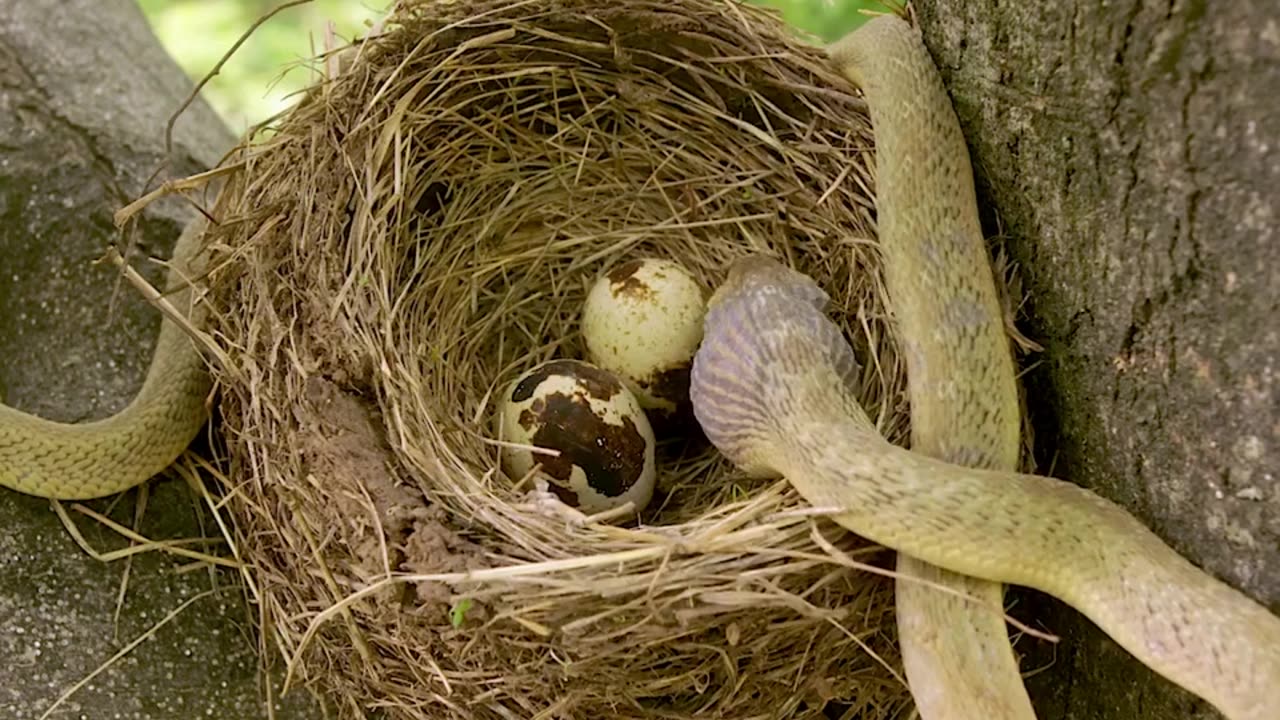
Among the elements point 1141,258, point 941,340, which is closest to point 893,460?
point 941,340

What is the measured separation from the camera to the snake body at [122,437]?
157 cm

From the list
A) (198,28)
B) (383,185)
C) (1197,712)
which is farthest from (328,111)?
(198,28)

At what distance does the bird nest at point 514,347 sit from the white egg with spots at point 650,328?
0.36ft

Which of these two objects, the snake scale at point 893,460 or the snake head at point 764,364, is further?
the snake head at point 764,364

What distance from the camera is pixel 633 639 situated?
1273 mm

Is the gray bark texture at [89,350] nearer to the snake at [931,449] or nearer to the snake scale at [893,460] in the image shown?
the snake scale at [893,460]

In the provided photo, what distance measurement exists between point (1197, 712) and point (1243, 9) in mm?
749

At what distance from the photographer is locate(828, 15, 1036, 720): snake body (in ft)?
4.02

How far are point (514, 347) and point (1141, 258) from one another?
1.09 meters

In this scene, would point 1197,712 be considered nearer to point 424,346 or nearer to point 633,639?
point 633,639

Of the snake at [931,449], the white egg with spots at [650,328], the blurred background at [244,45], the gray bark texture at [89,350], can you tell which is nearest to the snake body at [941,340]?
the snake at [931,449]

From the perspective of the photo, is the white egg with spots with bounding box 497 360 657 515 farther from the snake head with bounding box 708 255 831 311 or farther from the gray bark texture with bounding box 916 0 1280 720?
the gray bark texture with bounding box 916 0 1280 720

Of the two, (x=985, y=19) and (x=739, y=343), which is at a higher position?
(x=985, y=19)

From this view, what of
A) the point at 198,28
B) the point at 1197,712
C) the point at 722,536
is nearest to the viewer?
the point at 1197,712
